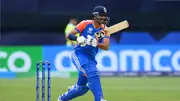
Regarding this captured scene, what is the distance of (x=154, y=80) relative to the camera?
51.8 feet

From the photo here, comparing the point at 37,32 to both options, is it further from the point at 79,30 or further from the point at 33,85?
the point at 79,30

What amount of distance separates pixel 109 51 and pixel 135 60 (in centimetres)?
82

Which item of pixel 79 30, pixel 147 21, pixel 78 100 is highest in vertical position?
pixel 147 21

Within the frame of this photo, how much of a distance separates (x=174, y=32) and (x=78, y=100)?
9.47m

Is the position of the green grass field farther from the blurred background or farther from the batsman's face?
the batsman's face

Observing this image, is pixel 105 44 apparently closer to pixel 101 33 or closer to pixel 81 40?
pixel 101 33

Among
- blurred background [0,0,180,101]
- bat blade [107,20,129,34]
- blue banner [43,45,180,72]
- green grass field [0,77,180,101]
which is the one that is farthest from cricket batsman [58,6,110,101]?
blue banner [43,45,180,72]

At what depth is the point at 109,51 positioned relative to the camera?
55.6ft

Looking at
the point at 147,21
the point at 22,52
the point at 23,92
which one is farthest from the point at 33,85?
the point at 147,21

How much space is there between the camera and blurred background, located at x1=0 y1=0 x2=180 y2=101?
1338 centimetres

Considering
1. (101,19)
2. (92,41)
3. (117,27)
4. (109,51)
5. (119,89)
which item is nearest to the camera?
(92,41)

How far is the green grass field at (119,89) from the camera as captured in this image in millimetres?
11156

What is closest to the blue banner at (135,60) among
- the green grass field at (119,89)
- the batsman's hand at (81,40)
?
the green grass field at (119,89)

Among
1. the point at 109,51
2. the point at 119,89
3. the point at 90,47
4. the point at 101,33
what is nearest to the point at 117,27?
the point at 101,33
